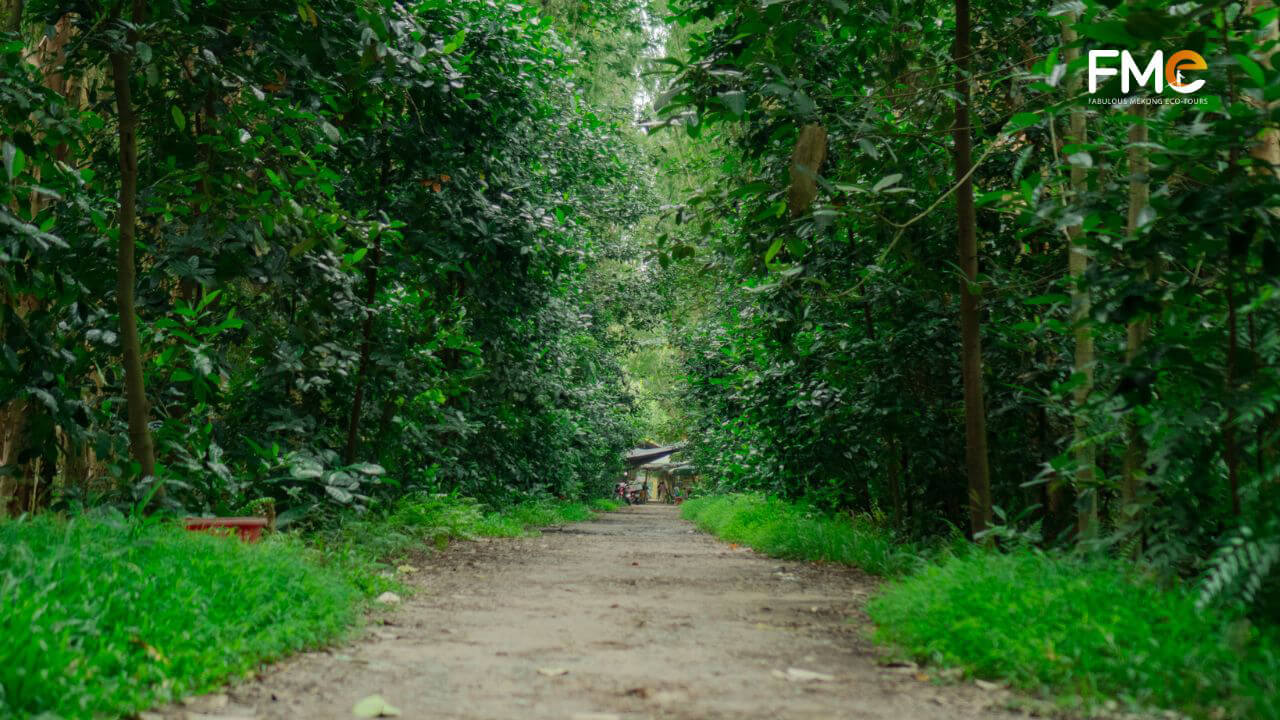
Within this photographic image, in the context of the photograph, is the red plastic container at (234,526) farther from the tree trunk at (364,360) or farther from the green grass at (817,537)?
the green grass at (817,537)

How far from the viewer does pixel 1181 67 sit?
4531 mm

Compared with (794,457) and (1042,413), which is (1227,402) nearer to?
(1042,413)

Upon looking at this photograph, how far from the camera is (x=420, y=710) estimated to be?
323 centimetres

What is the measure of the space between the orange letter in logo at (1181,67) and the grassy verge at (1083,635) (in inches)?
92.8

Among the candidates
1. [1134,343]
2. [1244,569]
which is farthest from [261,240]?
[1244,569]

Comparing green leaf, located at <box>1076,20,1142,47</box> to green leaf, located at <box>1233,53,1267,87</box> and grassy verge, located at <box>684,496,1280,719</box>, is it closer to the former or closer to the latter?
green leaf, located at <box>1233,53,1267,87</box>

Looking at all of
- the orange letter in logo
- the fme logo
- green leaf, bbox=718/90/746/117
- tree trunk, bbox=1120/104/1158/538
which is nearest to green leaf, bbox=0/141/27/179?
green leaf, bbox=718/90/746/117

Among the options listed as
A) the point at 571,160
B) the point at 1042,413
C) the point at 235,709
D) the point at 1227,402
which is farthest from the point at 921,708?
the point at 571,160

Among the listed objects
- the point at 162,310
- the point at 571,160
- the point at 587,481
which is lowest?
the point at 587,481

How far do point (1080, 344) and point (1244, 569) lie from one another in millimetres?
2053

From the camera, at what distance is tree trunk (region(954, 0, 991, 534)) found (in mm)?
6055

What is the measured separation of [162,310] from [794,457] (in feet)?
20.8

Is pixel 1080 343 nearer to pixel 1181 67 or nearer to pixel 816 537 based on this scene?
pixel 1181 67

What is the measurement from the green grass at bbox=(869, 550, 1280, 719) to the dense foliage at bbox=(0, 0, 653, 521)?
3795mm
